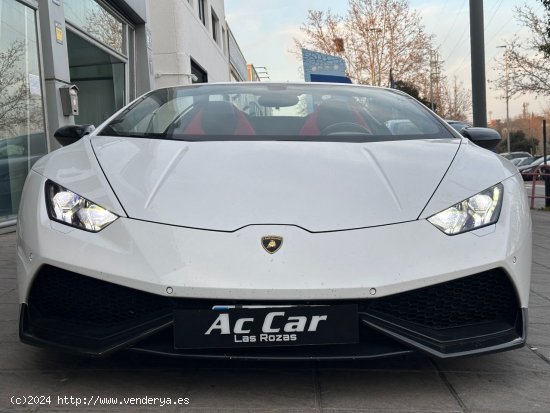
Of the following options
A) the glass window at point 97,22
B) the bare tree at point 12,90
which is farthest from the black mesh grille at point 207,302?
the glass window at point 97,22

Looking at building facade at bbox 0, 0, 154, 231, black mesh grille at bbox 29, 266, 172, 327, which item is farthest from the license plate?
building facade at bbox 0, 0, 154, 231

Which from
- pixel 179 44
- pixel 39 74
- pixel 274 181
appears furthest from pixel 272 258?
pixel 179 44

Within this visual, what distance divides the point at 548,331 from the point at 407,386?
1202mm

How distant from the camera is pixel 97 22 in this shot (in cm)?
1070

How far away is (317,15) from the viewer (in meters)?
26.5

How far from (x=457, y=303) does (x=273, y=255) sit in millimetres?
655

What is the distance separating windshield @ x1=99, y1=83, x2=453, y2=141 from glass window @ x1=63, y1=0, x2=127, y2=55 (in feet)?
21.8

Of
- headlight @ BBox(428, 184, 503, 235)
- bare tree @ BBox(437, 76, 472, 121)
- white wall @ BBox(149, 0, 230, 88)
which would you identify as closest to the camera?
headlight @ BBox(428, 184, 503, 235)

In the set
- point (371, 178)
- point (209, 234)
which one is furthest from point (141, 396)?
point (371, 178)

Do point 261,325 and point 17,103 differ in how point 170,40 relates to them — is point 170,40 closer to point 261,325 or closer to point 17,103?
point 17,103

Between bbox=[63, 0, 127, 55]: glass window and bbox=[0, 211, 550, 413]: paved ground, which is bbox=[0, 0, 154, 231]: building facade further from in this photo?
bbox=[0, 211, 550, 413]: paved ground

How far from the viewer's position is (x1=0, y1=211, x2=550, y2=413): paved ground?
6.84ft

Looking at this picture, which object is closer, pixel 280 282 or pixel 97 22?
pixel 280 282

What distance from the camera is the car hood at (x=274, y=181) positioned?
7.07ft
